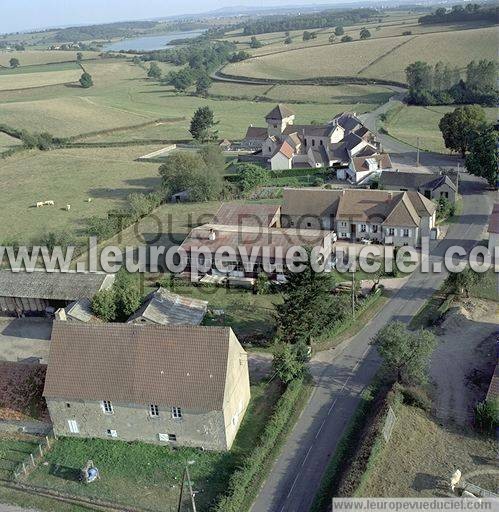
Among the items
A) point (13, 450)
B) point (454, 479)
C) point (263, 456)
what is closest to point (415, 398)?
point (454, 479)

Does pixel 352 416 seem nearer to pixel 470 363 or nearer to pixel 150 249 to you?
pixel 470 363

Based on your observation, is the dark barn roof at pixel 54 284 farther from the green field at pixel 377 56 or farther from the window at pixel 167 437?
the green field at pixel 377 56

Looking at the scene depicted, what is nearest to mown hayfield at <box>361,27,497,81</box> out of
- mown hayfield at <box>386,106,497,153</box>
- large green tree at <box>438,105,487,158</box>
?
mown hayfield at <box>386,106,497,153</box>

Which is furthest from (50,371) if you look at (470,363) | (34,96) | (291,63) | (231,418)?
(291,63)

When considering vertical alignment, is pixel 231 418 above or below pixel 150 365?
below

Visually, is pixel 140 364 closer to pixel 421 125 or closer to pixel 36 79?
pixel 421 125

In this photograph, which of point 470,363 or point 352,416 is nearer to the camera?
point 352,416
